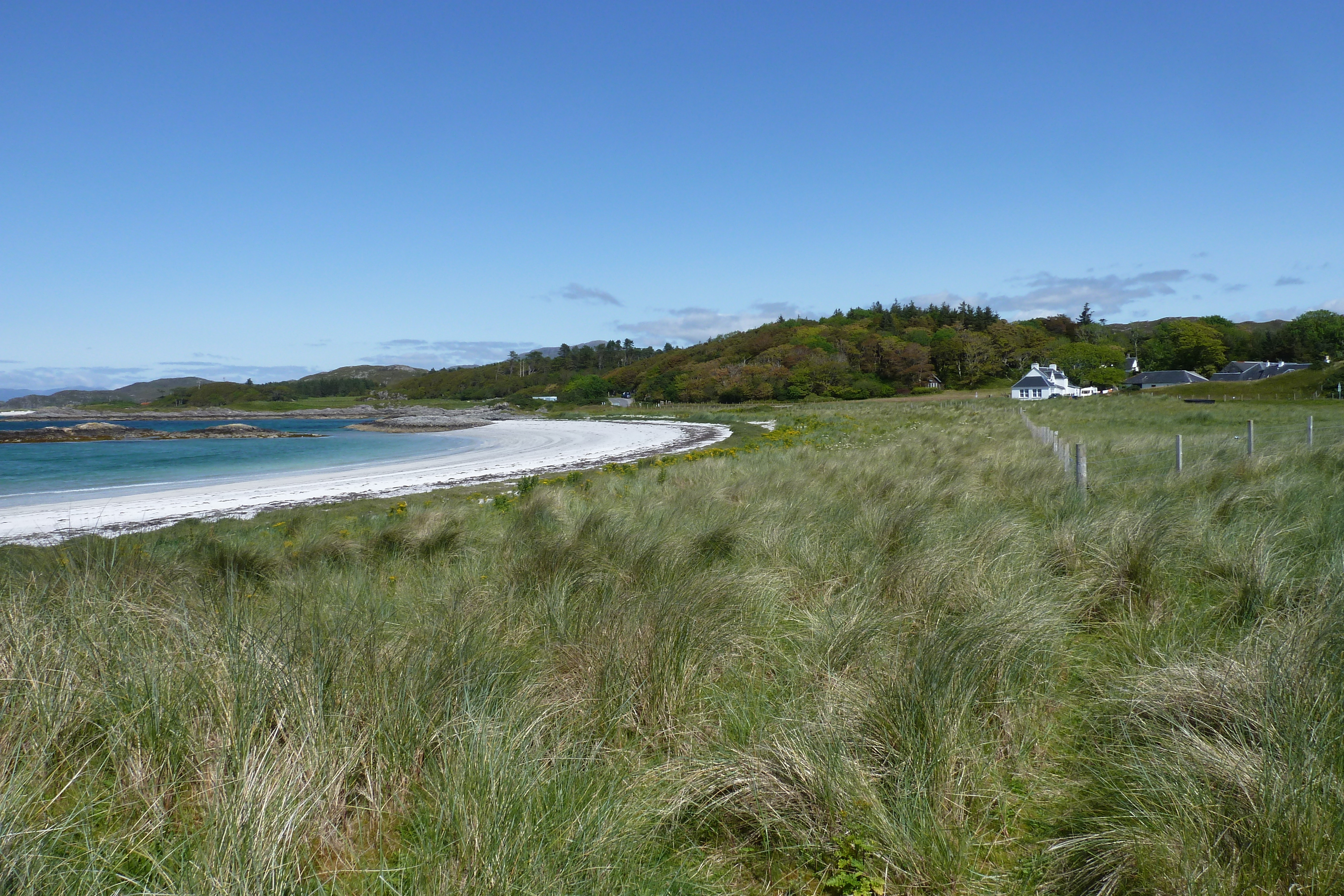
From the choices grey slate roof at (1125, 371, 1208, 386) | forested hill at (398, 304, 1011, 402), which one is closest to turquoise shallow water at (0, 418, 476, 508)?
forested hill at (398, 304, 1011, 402)

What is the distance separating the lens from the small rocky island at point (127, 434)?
49.6 m

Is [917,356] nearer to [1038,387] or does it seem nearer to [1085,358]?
[1038,387]

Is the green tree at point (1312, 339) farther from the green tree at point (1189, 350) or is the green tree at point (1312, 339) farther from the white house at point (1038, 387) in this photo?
the white house at point (1038, 387)

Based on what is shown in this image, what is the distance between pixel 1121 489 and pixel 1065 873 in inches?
264

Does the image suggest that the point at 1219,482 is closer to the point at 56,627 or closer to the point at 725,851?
the point at 725,851

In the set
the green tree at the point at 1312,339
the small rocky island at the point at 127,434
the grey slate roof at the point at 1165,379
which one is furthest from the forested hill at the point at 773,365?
the small rocky island at the point at 127,434

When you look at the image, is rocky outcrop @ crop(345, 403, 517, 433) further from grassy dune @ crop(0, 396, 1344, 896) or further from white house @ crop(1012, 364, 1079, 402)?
white house @ crop(1012, 364, 1079, 402)

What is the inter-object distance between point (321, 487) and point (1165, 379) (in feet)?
333

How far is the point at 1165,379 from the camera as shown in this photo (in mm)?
90125

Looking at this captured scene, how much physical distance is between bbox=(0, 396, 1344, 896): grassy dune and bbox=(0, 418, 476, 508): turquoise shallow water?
18831 mm

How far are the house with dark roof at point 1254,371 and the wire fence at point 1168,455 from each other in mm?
90402

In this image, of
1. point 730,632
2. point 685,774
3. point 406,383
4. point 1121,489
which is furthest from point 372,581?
point 406,383

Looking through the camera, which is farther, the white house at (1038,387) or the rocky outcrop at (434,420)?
the white house at (1038,387)

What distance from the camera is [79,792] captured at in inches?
83.0
